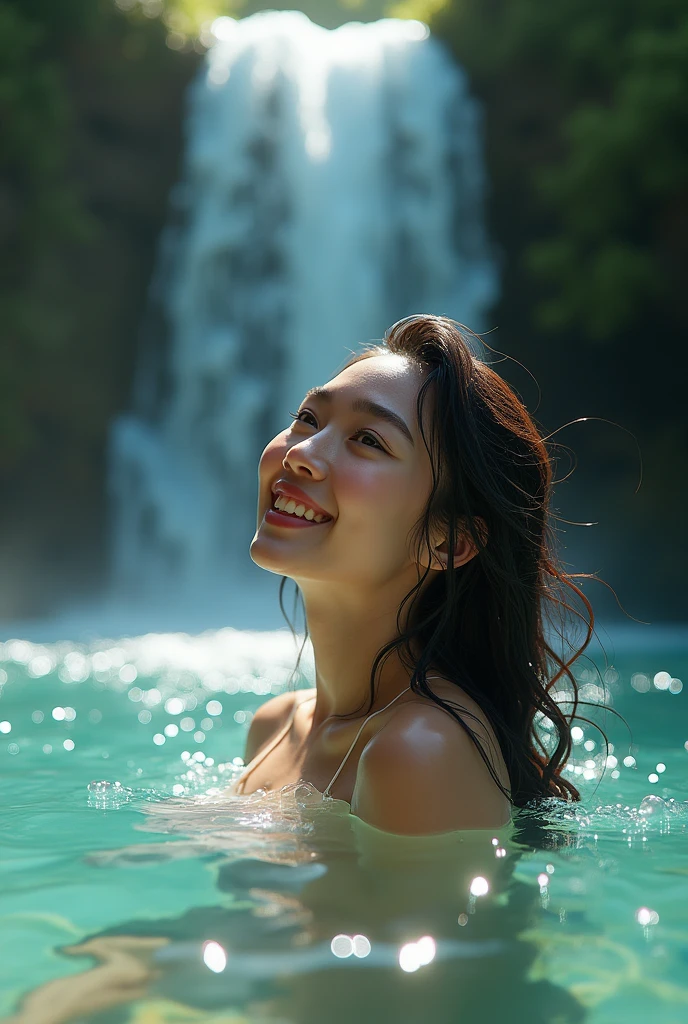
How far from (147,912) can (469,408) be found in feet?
3.73

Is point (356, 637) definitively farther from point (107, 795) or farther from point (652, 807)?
point (652, 807)

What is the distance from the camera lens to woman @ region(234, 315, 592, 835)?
202 cm

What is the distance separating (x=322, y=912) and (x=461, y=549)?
80 cm

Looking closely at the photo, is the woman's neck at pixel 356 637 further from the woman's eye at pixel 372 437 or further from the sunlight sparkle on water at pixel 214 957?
the sunlight sparkle on water at pixel 214 957

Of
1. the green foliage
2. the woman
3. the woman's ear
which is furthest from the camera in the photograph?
the green foliage

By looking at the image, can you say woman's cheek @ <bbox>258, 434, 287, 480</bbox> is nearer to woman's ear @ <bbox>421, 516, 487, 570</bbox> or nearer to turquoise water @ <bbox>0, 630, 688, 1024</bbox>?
woman's ear @ <bbox>421, 516, 487, 570</bbox>

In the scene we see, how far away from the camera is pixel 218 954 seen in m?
1.61

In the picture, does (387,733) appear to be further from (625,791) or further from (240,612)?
(240,612)

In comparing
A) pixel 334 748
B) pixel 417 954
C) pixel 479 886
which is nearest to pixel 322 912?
pixel 417 954

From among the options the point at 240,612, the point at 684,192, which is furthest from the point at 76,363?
the point at 684,192

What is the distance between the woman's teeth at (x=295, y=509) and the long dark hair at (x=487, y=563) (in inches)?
8.5

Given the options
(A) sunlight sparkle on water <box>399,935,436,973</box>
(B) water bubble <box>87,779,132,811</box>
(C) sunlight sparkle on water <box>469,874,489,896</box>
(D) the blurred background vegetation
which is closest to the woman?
(C) sunlight sparkle on water <box>469,874,489,896</box>

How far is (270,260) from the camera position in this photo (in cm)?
1410

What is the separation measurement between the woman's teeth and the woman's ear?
0.84 ft
